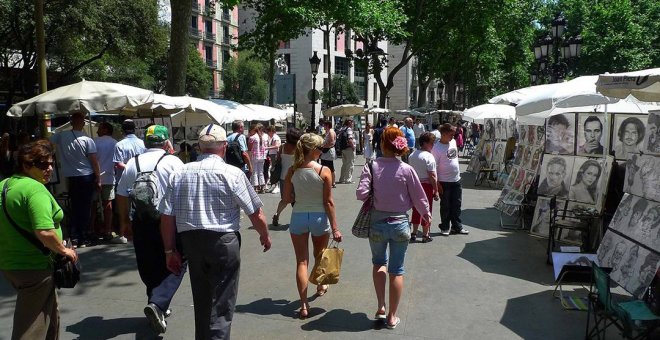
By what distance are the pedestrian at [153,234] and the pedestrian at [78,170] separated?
3.17 metres

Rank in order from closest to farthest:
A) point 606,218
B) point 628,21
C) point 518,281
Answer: point 518,281 → point 606,218 → point 628,21

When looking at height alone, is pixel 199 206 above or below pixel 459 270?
above

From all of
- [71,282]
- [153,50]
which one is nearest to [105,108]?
[71,282]

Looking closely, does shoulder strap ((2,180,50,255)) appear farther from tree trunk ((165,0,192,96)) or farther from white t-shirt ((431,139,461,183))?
tree trunk ((165,0,192,96))

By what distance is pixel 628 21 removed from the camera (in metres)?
35.7

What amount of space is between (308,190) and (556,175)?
16.5 ft

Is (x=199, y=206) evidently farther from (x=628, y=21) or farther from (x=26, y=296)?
(x=628, y=21)

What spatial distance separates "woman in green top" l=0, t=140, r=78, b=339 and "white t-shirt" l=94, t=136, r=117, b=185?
4640 millimetres

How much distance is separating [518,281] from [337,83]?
2034 inches

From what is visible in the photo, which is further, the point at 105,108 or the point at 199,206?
the point at 105,108

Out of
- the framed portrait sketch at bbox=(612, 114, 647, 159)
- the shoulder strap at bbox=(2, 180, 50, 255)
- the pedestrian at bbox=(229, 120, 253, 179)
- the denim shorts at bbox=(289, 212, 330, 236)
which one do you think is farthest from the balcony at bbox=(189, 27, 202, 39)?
the shoulder strap at bbox=(2, 180, 50, 255)

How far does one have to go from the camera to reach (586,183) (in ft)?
25.7

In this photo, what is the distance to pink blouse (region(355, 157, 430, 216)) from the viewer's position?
4.72 m

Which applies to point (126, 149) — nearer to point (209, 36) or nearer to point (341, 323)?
point (341, 323)
